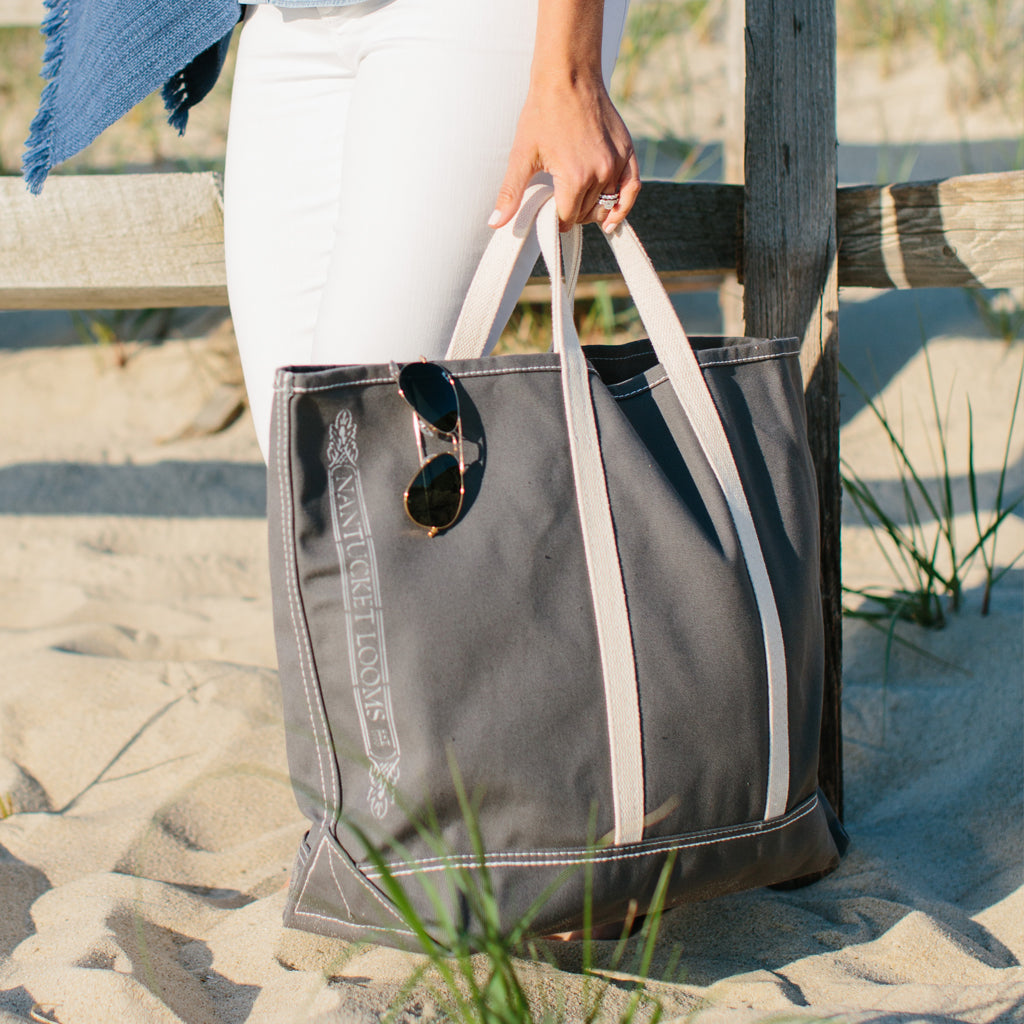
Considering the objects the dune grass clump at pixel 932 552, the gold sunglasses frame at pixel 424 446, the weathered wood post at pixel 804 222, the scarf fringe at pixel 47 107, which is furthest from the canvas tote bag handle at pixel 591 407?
the scarf fringe at pixel 47 107

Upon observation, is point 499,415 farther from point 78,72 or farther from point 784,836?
point 78,72

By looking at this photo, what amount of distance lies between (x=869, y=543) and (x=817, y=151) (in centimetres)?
140

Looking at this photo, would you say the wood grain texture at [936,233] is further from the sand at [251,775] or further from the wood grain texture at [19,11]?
the wood grain texture at [19,11]

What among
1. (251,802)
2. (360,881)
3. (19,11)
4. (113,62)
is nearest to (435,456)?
(360,881)

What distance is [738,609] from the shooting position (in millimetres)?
1089

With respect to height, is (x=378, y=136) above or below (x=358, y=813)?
above

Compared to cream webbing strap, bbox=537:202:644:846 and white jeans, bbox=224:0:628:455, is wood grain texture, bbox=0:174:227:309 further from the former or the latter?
cream webbing strap, bbox=537:202:644:846

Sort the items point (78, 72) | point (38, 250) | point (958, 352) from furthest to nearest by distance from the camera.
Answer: point (958, 352)
point (38, 250)
point (78, 72)

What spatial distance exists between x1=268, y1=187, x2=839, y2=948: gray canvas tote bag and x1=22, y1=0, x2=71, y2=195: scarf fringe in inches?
27.0

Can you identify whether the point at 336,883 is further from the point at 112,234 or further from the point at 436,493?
the point at 112,234

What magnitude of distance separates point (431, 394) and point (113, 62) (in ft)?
2.23

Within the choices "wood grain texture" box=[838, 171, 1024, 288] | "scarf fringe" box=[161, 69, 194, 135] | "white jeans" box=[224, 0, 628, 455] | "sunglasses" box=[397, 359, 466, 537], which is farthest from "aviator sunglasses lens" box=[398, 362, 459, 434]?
"wood grain texture" box=[838, 171, 1024, 288]

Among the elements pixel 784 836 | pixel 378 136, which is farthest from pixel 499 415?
pixel 784 836

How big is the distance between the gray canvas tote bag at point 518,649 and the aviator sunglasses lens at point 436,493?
0.01 meters
